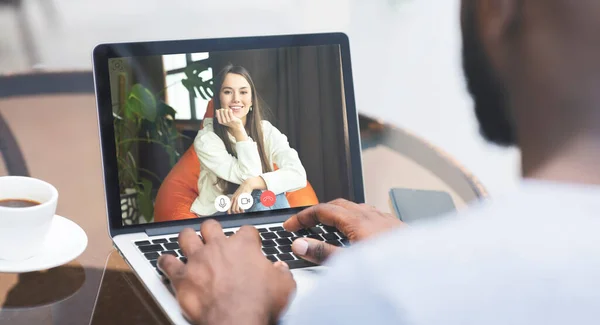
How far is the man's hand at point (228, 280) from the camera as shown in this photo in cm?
54

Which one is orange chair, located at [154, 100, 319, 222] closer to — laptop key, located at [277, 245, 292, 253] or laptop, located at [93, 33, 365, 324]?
laptop, located at [93, 33, 365, 324]

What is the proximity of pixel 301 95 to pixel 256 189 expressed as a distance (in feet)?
0.43

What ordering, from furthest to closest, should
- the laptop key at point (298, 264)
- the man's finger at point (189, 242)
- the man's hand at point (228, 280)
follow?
1. the laptop key at point (298, 264)
2. the man's finger at point (189, 242)
3. the man's hand at point (228, 280)

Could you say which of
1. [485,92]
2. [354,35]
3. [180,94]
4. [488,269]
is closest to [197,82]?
[180,94]

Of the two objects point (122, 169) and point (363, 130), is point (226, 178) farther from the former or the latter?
point (363, 130)

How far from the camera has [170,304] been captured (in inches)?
25.5

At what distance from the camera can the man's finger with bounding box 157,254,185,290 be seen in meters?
0.62

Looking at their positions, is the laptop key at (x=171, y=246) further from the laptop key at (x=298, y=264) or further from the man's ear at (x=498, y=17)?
Result: the man's ear at (x=498, y=17)

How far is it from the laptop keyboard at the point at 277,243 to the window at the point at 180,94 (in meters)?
0.15

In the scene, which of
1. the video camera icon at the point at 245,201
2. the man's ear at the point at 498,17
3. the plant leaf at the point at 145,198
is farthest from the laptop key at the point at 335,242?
the man's ear at the point at 498,17

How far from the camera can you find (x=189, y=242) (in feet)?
2.13

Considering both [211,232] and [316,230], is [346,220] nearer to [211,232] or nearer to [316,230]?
[316,230]

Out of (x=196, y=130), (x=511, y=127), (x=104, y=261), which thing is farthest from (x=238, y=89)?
(x=511, y=127)

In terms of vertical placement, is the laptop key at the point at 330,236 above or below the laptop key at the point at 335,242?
above
